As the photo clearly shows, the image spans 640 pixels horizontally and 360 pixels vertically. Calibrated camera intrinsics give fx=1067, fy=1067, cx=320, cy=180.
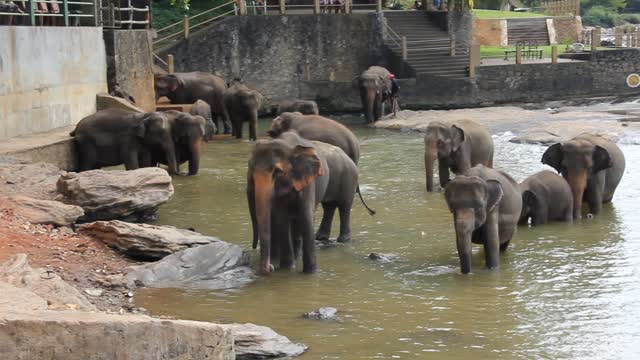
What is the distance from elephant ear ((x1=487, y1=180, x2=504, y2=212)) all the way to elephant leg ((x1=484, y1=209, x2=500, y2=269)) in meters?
0.11

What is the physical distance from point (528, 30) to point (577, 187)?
41.5m

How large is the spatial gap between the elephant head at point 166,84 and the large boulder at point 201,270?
1676 cm

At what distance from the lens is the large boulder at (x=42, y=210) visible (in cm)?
1170

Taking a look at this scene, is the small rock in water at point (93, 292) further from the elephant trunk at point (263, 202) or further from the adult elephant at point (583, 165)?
the adult elephant at point (583, 165)

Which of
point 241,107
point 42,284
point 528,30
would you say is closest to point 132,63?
point 241,107

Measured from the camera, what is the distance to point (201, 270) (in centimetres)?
1100

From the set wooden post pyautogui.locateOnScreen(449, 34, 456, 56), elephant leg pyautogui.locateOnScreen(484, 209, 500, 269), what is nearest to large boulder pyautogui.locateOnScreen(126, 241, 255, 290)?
elephant leg pyautogui.locateOnScreen(484, 209, 500, 269)

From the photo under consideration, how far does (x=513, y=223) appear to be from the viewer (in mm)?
11852

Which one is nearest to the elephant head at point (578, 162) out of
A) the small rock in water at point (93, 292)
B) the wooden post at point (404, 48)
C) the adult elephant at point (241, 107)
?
the small rock in water at point (93, 292)

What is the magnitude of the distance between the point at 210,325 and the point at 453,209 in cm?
462

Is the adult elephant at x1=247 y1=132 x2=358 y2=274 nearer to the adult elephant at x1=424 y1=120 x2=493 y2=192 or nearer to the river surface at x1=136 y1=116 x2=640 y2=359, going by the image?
the river surface at x1=136 y1=116 x2=640 y2=359

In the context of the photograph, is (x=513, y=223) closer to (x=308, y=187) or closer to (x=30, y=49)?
(x=308, y=187)

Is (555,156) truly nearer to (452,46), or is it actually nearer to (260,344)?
(260,344)

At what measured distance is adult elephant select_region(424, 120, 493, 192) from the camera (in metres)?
16.4
